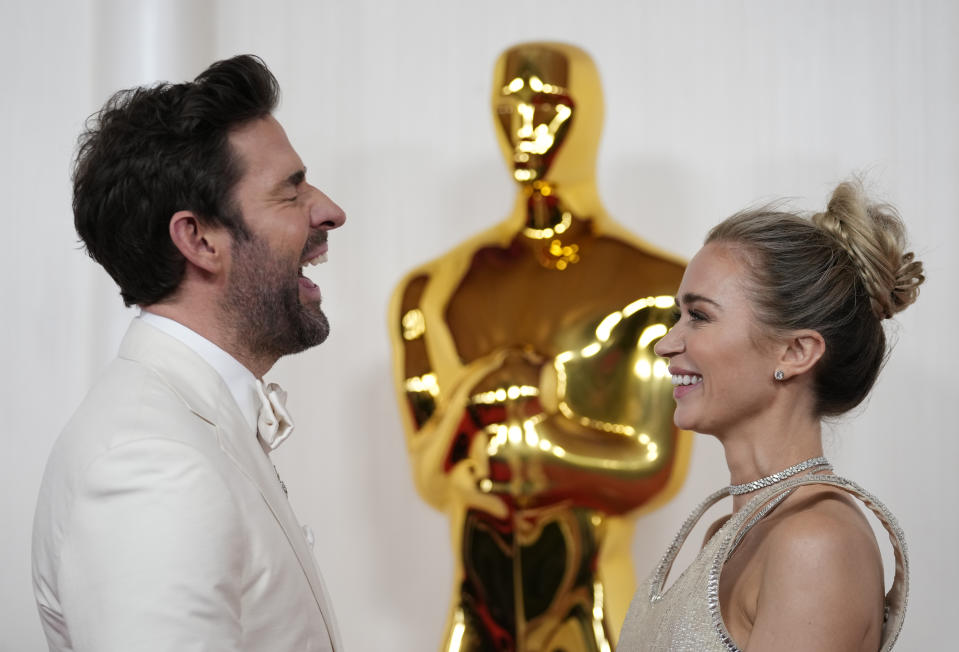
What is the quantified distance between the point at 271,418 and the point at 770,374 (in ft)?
2.22

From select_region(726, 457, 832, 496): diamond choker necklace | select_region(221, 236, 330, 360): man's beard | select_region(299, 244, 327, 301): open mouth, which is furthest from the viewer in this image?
select_region(299, 244, 327, 301): open mouth

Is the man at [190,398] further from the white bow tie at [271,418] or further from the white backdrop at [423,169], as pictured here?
the white backdrop at [423,169]

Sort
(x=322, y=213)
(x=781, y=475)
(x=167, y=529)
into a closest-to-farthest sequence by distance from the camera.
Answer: (x=167, y=529) < (x=781, y=475) < (x=322, y=213)

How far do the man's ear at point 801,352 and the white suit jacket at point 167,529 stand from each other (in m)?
0.67

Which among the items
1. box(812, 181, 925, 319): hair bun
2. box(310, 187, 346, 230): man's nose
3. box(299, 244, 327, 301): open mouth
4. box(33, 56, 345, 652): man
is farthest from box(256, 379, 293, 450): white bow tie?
box(812, 181, 925, 319): hair bun

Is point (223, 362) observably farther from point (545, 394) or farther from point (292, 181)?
point (545, 394)

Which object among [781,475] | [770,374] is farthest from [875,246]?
[781,475]

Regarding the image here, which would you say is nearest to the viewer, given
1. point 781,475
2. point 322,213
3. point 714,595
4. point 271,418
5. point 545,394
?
point 714,595

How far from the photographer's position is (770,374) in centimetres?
155

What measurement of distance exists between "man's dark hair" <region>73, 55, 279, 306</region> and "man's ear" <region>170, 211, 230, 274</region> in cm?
1

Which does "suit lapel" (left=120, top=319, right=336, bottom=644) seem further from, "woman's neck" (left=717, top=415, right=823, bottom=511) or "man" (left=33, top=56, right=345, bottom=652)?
"woman's neck" (left=717, top=415, right=823, bottom=511)

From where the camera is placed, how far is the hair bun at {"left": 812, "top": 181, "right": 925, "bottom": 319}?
1.53m

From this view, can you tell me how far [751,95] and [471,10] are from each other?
0.82 m

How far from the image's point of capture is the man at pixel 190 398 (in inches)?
51.3
